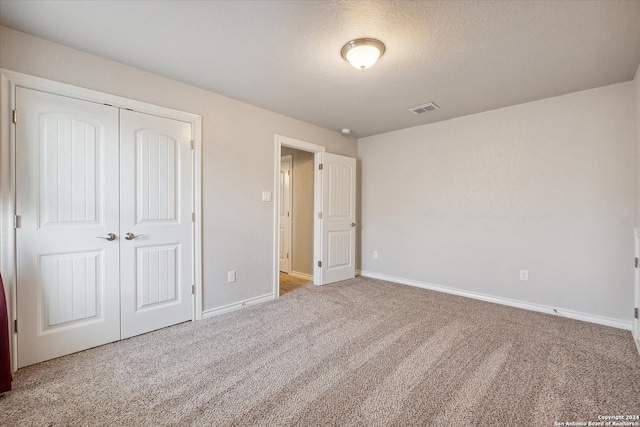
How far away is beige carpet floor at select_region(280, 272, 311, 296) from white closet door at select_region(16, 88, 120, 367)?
200cm

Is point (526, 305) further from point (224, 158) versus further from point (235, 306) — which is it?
point (224, 158)

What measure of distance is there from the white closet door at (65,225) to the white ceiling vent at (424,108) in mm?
3083

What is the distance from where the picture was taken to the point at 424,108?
130 inches

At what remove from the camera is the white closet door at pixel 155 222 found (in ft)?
7.73

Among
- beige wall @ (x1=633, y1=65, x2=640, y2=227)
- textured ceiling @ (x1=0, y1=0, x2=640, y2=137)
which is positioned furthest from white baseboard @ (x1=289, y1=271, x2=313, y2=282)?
beige wall @ (x1=633, y1=65, x2=640, y2=227)

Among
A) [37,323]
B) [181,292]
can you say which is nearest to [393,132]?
[181,292]

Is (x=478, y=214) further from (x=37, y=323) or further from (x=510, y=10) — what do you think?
(x=37, y=323)

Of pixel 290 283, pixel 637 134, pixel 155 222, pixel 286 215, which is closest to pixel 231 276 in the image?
pixel 155 222

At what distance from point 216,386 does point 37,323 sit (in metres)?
1.44

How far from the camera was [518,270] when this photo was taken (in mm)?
3197

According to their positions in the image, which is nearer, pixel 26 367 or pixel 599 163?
pixel 26 367

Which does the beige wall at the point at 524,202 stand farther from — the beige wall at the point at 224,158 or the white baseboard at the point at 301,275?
the beige wall at the point at 224,158

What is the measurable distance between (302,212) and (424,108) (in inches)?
94.7

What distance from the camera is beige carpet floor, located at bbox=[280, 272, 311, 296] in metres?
3.88
